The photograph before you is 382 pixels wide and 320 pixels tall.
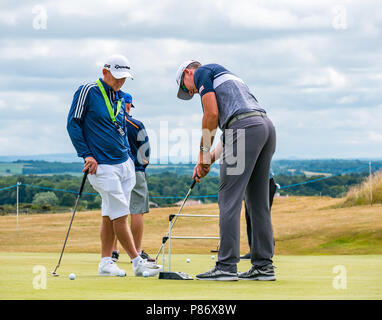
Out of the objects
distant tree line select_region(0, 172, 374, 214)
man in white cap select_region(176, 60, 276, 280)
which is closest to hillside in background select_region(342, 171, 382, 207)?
distant tree line select_region(0, 172, 374, 214)

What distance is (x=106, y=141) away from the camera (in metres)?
7.19

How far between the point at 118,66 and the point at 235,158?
5.42 feet

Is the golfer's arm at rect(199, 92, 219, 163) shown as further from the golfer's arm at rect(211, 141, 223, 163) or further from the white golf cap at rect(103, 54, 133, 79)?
the white golf cap at rect(103, 54, 133, 79)

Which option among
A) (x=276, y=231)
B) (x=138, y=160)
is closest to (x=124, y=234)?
(x=138, y=160)

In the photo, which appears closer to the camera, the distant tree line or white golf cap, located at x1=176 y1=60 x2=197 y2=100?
white golf cap, located at x1=176 y1=60 x2=197 y2=100

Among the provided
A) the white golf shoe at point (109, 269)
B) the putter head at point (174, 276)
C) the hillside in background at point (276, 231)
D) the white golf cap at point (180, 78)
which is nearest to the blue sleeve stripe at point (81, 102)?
the white golf cap at point (180, 78)

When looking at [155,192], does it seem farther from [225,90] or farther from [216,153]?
[225,90]

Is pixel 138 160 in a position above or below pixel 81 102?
below

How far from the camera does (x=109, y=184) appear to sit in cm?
720

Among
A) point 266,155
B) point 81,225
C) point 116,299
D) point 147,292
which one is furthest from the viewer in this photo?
point 81,225

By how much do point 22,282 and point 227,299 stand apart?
81.3 inches

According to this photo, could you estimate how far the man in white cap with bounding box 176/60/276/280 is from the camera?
6.40 m
